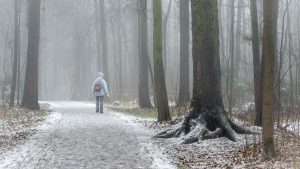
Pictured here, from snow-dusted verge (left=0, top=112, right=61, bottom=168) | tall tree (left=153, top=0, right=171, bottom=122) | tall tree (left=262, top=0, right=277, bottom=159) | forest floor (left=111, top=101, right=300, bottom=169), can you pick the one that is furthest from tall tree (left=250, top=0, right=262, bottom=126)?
snow-dusted verge (left=0, top=112, right=61, bottom=168)

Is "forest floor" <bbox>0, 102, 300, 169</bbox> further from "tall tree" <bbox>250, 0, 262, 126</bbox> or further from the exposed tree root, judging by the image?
"tall tree" <bbox>250, 0, 262, 126</bbox>

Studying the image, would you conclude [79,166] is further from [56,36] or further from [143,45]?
[56,36]

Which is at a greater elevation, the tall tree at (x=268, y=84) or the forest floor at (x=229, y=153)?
the tall tree at (x=268, y=84)

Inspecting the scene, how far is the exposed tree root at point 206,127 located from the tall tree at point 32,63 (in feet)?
40.3

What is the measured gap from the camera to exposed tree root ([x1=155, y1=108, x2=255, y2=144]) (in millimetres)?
10406

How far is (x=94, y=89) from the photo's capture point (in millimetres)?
20875

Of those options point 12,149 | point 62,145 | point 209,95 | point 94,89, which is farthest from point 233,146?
point 94,89

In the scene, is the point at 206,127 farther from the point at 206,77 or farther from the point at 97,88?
the point at 97,88

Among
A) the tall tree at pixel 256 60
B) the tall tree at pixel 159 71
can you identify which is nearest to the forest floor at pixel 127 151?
the tall tree at pixel 159 71

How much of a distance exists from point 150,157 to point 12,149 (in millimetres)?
3348

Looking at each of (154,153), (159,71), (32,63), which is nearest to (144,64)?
(32,63)

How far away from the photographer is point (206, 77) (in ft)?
36.0

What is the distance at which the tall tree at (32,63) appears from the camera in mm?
22125

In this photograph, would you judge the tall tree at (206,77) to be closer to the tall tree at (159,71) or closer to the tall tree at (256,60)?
the tall tree at (256,60)
